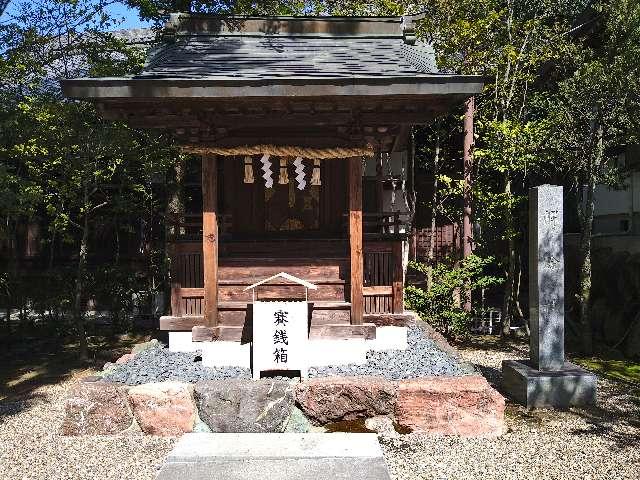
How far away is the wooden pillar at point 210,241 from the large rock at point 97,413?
72.6 inches

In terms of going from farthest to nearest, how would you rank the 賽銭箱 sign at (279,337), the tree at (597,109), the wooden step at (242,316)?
the tree at (597,109), the wooden step at (242,316), the 賽銭箱 sign at (279,337)

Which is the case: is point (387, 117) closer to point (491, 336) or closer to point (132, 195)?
point (491, 336)

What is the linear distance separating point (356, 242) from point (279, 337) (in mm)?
1801

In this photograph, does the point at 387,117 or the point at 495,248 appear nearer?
the point at 387,117

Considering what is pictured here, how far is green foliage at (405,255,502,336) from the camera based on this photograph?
11203mm

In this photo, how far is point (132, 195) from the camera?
1341 centimetres

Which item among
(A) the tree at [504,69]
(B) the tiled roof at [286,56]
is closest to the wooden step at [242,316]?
(B) the tiled roof at [286,56]

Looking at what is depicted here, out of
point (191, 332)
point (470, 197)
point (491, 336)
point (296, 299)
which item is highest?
point (470, 197)

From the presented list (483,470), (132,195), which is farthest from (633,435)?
(132,195)

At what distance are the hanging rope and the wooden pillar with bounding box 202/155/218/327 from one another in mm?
161

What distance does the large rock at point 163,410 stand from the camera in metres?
5.82

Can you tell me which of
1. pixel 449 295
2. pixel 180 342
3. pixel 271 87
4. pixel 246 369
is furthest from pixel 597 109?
pixel 180 342

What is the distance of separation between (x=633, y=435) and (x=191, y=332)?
18.9ft

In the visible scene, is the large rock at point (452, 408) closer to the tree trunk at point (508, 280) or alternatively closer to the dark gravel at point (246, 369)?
the dark gravel at point (246, 369)
